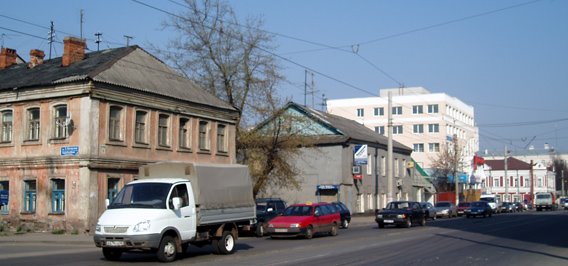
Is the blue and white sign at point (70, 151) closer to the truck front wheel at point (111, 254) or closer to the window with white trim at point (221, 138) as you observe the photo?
the window with white trim at point (221, 138)

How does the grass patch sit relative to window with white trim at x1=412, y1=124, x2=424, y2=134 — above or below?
below

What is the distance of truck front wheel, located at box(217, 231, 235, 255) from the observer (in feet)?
65.6

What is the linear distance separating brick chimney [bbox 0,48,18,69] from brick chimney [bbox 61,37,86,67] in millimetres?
7264

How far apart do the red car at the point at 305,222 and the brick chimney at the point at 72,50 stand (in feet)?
49.4

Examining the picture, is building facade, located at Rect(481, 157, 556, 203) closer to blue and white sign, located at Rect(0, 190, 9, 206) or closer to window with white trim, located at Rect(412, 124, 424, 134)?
window with white trim, located at Rect(412, 124, 424, 134)

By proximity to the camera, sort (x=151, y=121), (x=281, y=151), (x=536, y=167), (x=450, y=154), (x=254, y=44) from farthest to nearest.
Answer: (x=536, y=167) → (x=450, y=154) → (x=281, y=151) → (x=254, y=44) → (x=151, y=121)

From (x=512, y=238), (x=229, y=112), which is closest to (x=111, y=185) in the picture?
(x=229, y=112)

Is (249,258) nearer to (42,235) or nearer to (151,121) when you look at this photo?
(42,235)

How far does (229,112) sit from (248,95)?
5.29 ft

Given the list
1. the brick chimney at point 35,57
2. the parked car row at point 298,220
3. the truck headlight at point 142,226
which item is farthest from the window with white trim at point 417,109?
the truck headlight at point 142,226

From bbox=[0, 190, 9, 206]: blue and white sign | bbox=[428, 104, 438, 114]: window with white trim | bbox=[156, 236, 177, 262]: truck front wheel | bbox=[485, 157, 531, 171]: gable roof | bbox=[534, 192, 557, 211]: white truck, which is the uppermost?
bbox=[428, 104, 438, 114]: window with white trim

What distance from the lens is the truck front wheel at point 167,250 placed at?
17.2 meters

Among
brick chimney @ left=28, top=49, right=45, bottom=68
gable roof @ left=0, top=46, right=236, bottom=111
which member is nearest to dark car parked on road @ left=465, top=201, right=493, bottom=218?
gable roof @ left=0, top=46, right=236, bottom=111

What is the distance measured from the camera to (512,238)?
2758cm
